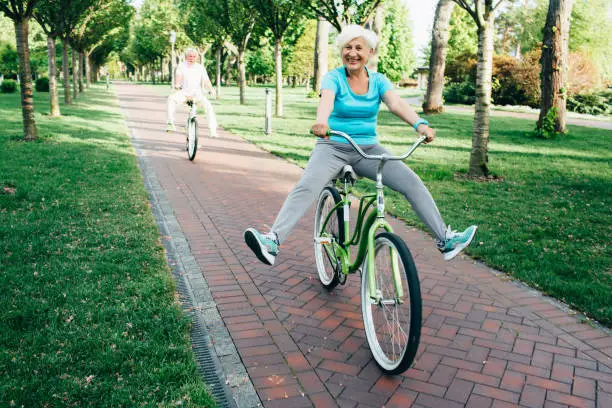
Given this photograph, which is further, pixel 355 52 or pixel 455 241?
pixel 355 52

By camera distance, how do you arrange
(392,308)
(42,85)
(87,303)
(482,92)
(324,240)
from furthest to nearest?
(42,85) → (482,92) → (324,240) → (87,303) → (392,308)

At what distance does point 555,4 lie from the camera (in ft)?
47.5

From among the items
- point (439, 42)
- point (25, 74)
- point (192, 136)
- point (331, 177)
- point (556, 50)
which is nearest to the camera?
point (331, 177)

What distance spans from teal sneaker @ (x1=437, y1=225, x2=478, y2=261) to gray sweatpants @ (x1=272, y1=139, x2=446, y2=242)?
2.2 inches

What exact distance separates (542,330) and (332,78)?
2.47m

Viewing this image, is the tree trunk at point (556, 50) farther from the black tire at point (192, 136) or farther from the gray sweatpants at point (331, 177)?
the gray sweatpants at point (331, 177)

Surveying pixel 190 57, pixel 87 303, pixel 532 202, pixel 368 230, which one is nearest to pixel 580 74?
pixel 532 202

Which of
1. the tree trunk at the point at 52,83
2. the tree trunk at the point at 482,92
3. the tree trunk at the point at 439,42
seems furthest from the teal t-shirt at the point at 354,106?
the tree trunk at the point at 439,42

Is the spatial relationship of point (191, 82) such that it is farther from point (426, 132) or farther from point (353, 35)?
point (426, 132)

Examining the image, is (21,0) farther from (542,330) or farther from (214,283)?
(542,330)

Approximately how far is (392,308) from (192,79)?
8.42 m

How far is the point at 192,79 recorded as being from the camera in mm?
10562

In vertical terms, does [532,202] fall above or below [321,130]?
below

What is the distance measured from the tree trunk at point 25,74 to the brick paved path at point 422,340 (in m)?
7.99
